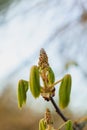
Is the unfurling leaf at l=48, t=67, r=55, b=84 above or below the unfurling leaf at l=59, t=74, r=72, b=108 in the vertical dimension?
above

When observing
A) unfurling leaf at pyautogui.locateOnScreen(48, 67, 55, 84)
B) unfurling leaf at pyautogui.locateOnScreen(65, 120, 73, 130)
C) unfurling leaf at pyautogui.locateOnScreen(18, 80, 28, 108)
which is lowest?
unfurling leaf at pyautogui.locateOnScreen(65, 120, 73, 130)

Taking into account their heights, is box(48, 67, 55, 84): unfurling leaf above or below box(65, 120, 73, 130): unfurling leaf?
above

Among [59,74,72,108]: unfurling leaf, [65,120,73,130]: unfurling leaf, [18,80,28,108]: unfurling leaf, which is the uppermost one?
[18,80,28,108]: unfurling leaf

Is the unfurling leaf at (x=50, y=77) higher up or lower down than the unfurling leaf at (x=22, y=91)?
lower down

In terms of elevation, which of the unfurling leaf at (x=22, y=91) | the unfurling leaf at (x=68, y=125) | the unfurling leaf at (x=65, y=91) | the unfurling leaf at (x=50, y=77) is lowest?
the unfurling leaf at (x=68, y=125)

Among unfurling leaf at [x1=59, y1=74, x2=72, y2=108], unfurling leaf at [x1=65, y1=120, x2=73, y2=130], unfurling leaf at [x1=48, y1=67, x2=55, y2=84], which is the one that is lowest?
unfurling leaf at [x1=65, y1=120, x2=73, y2=130]

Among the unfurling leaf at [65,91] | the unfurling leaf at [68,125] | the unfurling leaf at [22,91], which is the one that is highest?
the unfurling leaf at [22,91]

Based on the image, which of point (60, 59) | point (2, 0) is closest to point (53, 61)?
point (60, 59)

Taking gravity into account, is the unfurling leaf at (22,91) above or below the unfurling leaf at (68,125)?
above

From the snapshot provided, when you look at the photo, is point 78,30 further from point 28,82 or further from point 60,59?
point 28,82
